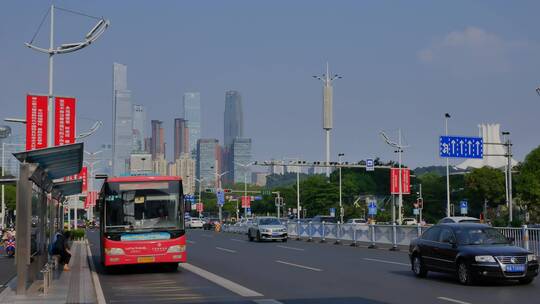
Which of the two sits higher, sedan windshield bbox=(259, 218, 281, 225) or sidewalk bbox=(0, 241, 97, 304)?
sedan windshield bbox=(259, 218, 281, 225)

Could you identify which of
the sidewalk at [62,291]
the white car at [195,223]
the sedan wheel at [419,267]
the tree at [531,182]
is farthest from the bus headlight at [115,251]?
the white car at [195,223]

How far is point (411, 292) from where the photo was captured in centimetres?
1548

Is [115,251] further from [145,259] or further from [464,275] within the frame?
[464,275]

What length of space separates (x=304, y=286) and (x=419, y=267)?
379cm

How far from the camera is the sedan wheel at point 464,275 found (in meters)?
16.6

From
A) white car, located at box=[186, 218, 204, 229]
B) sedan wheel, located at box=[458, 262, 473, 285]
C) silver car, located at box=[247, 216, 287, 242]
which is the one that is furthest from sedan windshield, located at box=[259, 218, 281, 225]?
white car, located at box=[186, 218, 204, 229]

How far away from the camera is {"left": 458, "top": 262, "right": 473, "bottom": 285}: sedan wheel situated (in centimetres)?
1665

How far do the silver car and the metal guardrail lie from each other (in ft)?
8.45

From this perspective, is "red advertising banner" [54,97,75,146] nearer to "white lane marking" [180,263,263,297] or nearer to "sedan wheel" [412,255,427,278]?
"white lane marking" [180,263,263,297]

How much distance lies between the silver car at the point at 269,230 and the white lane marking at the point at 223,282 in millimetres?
21061

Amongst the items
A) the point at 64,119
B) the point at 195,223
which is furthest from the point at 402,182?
the point at 195,223

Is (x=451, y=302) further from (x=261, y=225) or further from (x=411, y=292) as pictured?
(x=261, y=225)

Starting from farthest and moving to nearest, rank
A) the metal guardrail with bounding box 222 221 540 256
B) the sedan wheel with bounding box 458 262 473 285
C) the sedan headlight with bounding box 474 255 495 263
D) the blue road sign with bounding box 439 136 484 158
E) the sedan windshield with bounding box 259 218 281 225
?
1. the sedan windshield with bounding box 259 218 281 225
2. the blue road sign with bounding box 439 136 484 158
3. the metal guardrail with bounding box 222 221 540 256
4. the sedan wheel with bounding box 458 262 473 285
5. the sedan headlight with bounding box 474 255 495 263

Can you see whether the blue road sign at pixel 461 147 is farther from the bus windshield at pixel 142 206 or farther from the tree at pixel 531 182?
the bus windshield at pixel 142 206
